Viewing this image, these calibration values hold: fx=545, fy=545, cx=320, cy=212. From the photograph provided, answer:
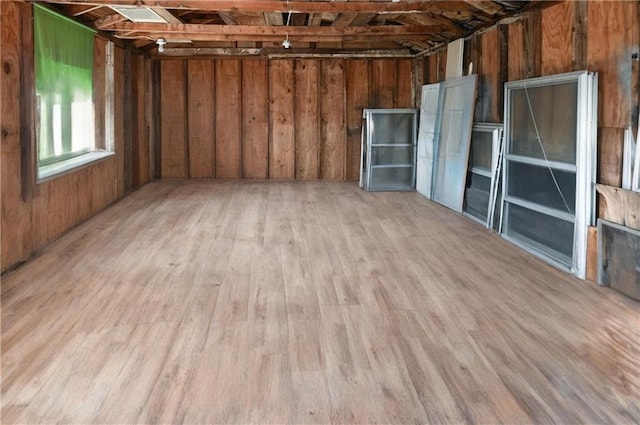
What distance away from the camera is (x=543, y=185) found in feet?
16.4

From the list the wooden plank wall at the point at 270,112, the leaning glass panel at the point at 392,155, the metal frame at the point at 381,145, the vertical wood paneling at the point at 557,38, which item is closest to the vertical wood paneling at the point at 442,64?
the metal frame at the point at 381,145

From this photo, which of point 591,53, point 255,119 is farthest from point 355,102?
point 591,53

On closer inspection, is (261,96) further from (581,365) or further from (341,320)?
(581,365)

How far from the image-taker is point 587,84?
A: 14.0 ft

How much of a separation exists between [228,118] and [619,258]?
787 centimetres

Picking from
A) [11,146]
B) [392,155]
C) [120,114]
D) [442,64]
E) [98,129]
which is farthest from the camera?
[392,155]

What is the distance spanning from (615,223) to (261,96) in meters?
7.55

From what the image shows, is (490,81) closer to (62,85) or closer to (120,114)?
(62,85)

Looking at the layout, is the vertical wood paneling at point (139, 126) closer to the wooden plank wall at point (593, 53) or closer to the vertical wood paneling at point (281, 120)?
the vertical wood paneling at point (281, 120)

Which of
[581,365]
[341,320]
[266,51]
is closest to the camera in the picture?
A: [581,365]

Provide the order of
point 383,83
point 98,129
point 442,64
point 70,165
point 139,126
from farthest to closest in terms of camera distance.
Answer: point 383,83, point 139,126, point 442,64, point 98,129, point 70,165

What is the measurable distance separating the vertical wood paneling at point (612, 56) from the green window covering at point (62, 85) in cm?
498

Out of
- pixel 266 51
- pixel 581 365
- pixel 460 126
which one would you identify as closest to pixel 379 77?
pixel 266 51

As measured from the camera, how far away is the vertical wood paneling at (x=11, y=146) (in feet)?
14.7
